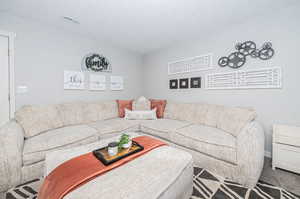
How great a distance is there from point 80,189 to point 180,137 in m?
1.45

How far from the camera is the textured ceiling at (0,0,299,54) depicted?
1.74 m

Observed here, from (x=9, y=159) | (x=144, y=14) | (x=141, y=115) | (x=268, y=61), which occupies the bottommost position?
(x=9, y=159)

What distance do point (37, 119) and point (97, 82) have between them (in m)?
1.42

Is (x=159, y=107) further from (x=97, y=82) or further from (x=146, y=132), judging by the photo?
(x=97, y=82)

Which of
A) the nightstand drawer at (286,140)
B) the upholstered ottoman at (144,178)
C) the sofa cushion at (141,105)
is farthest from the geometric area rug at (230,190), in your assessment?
the sofa cushion at (141,105)

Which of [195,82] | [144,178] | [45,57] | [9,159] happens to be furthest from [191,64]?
[9,159]

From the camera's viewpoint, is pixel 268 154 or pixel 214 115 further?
pixel 214 115

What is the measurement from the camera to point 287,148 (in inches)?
62.2

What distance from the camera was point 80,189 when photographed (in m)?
0.80

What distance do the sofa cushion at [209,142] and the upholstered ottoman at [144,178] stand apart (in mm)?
555

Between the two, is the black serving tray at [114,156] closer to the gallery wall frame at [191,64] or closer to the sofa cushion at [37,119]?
the sofa cushion at [37,119]

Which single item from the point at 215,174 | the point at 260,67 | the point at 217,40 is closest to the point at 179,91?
the point at 217,40

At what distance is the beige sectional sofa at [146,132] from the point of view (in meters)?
1.35

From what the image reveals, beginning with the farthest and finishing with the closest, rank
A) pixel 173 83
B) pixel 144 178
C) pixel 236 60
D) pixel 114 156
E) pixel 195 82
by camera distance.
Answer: pixel 173 83 → pixel 195 82 → pixel 236 60 → pixel 114 156 → pixel 144 178
